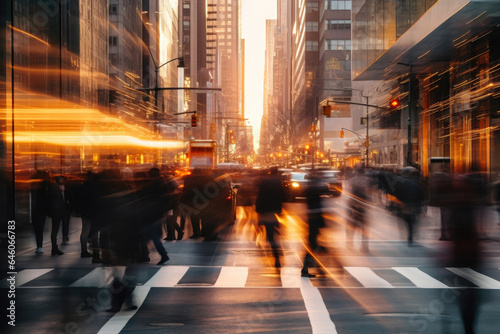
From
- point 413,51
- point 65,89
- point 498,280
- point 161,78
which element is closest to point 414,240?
point 498,280

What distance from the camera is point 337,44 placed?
105m

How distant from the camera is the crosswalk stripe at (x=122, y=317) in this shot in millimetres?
6743

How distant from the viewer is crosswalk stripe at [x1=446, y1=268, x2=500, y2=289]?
30.3 ft

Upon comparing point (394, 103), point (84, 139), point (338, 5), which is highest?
point (338, 5)

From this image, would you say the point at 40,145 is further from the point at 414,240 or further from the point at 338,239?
the point at 414,240

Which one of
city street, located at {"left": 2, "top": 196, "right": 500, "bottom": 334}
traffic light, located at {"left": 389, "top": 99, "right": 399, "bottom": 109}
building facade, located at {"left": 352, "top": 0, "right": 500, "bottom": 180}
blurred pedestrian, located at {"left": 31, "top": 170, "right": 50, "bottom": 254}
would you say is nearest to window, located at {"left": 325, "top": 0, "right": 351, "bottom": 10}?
building facade, located at {"left": 352, "top": 0, "right": 500, "bottom": 180}

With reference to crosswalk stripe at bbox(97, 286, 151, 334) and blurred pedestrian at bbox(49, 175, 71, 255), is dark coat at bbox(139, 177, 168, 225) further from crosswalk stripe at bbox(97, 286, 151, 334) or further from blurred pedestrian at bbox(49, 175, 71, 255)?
blurred pedestrian at bbox(49, 175, 71, 255)

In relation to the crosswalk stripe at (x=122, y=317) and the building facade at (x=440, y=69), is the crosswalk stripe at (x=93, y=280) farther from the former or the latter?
the building facade at (x=440, y=69)

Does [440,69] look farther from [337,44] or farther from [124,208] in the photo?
[337,44]

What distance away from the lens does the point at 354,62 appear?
56656mm

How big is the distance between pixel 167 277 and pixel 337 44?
99.0 metres

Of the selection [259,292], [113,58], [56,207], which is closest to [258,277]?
[259,292]

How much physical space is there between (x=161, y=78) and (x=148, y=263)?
80334 millimetres

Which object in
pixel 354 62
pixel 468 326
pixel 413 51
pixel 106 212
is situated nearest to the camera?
pixel 468 326
